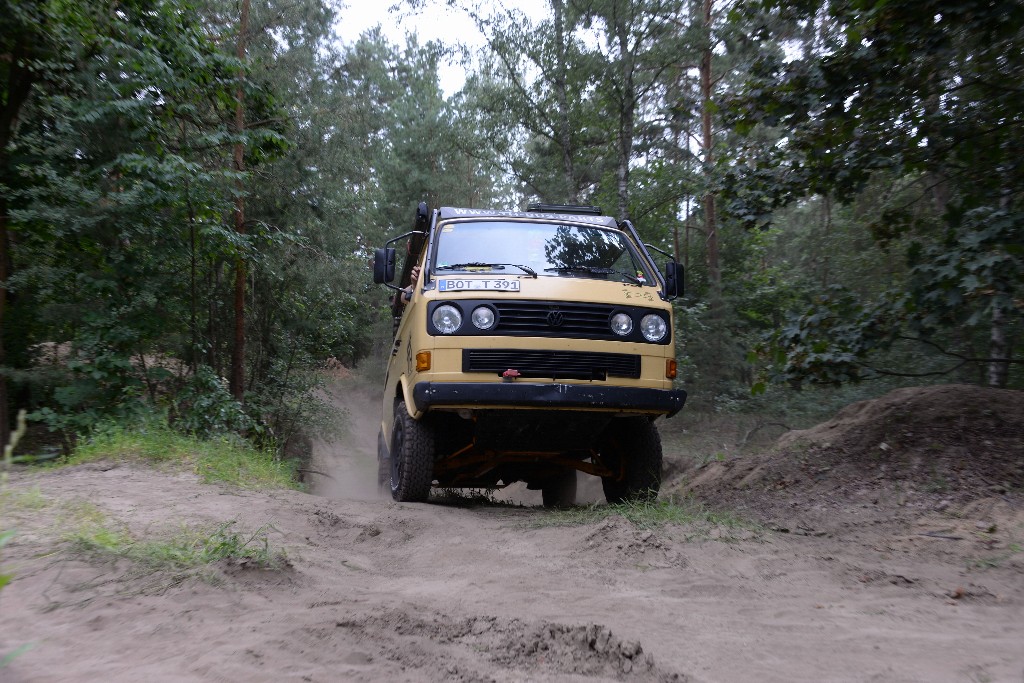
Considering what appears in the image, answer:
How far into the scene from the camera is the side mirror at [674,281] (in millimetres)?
7023

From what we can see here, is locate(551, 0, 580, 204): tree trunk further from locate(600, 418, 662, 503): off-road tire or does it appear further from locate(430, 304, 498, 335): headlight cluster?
locate(430, 304, 498, 335): headlight cluster

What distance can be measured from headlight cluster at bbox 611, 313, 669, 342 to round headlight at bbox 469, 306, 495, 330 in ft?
3.34

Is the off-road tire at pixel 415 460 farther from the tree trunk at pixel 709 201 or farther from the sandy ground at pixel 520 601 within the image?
the tree trunk at pixel 709 201

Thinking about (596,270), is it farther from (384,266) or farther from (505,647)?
(505,647)

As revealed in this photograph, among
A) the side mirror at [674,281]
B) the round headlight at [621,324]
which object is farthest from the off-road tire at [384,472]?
the side mirror at [674,281]

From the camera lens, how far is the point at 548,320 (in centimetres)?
623

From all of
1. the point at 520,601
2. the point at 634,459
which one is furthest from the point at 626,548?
the point at 634,459

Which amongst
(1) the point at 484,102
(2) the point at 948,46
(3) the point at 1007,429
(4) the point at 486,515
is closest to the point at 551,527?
(4) the point at 486,515

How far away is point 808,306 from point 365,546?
4922 mm

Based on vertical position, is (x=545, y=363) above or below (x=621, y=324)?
below

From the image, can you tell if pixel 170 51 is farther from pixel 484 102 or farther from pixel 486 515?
pixel 484 102

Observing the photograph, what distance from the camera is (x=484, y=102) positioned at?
67.4 feet

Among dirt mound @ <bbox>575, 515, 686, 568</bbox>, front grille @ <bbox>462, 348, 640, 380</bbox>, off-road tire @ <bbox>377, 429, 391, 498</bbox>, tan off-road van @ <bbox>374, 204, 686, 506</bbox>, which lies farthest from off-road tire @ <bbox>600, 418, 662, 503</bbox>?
off-road tire @ <bbox>377, 429, 391, 498</bbox>

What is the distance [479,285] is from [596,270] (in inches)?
46.5
